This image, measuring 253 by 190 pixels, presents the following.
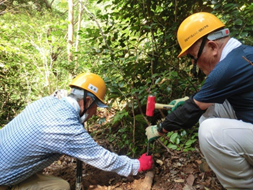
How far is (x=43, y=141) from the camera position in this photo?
1.90 meters

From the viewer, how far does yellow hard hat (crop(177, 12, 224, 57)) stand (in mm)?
1818

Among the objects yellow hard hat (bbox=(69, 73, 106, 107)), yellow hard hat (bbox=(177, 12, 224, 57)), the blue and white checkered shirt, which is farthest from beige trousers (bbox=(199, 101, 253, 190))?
yellow hard hat (bbox=(69, 73, 106, 107))

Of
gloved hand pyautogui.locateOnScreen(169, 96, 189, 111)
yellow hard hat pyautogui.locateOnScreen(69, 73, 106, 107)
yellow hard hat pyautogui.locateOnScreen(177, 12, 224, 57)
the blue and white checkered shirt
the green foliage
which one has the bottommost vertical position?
the green foliage

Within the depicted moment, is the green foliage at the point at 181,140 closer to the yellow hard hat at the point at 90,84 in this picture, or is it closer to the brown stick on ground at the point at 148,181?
the brown stick on ground at the point at 148,181

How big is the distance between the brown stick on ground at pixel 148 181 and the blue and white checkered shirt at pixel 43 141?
0.57 meters

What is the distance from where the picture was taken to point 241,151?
1.67 meters

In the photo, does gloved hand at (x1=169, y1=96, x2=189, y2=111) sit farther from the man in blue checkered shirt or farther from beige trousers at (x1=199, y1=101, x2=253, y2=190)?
the man in blue checkered shirt

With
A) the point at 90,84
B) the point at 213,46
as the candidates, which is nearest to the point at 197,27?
the point at 213,46

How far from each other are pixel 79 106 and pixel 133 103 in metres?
0.98

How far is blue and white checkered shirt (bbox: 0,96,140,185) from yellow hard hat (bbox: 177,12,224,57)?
1.47m

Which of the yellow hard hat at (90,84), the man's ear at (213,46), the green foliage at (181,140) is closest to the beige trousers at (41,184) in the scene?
the yellow hard hat at (90,84)

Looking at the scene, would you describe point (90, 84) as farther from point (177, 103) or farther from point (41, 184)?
point (41, 184)

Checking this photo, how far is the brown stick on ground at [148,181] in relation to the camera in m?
2.33

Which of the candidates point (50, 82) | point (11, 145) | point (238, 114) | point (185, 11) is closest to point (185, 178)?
point (238, 114)
